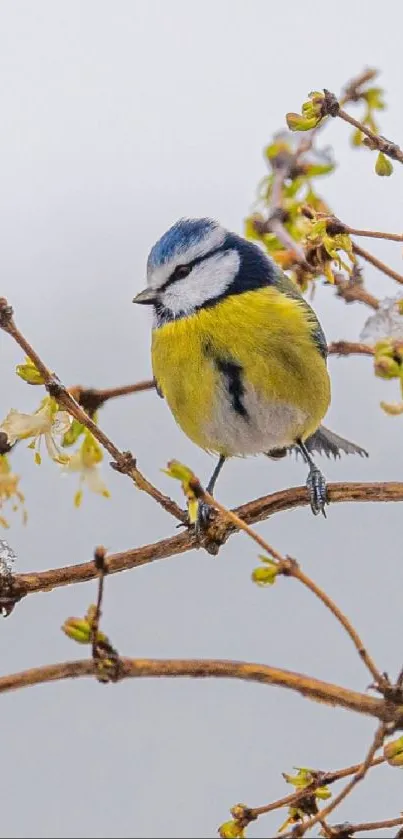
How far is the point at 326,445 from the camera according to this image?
1.20m

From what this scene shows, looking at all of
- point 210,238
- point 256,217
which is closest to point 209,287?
point 210,238

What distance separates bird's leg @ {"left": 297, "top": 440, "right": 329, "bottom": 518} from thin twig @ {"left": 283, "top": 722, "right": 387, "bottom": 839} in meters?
0.28

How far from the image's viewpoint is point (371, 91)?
77 centimetres

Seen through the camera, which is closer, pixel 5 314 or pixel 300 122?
pixel 5 314

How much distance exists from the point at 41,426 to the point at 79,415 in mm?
90

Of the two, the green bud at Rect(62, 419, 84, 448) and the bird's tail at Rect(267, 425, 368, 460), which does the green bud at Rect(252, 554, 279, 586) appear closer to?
the green bud at Rect(62, 419, 84, 448)

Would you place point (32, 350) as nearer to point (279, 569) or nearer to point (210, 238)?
point (279, 569)

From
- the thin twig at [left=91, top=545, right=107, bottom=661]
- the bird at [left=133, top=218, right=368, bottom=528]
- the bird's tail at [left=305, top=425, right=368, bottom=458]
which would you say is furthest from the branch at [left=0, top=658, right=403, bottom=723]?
the bird's tail at [left=305, top=425, right=368, bottom=458]

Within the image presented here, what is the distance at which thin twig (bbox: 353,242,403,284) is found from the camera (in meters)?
0.59

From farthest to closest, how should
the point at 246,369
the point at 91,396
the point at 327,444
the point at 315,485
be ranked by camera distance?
the point at 327,444 < the point at 246,369 < the point at 315,485 < the point at 91,396

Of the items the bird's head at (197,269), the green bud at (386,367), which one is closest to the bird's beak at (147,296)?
the bird's head at (197,269)

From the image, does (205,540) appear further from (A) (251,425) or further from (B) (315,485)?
(A) (251,425)

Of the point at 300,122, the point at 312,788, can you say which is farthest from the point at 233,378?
the point at 312,788

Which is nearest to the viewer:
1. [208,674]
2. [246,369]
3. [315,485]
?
[208,674]
